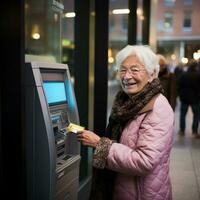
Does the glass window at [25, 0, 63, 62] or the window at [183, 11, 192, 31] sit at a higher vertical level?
the window at [183, 11, 192, 31]

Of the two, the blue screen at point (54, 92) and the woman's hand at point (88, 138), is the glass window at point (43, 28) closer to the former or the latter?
the blue screen at point (54, 92)

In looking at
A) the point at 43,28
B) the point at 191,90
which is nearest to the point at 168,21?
the point at 191,90

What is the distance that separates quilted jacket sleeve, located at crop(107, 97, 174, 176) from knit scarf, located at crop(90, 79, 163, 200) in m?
0.08

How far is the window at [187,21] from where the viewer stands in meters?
13.8

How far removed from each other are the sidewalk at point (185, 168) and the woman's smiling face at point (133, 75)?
9.48 feet

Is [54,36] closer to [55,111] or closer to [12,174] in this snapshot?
[55,111]

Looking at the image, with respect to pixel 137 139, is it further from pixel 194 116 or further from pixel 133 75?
pixel 194 116

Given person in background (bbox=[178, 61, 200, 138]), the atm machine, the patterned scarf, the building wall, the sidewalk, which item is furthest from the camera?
the building wall

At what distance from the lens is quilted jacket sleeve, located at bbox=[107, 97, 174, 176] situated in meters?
1.89

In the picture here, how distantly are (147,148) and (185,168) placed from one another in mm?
4185

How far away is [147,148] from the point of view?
74.0 inches

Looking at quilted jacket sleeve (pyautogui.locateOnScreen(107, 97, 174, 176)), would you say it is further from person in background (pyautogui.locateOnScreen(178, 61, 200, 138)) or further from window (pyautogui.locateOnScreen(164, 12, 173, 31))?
window (pyautogui.locateOnScreen(164, 12, 173, 31))

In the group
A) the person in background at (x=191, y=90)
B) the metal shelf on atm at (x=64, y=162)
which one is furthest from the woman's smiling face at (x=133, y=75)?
the person in background at (x=191, y=90)

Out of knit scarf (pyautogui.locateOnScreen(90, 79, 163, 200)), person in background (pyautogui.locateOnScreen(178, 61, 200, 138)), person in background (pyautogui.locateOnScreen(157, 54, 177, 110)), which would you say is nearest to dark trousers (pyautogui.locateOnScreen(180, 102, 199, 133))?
person in background (pyautogui.locateOnScreen(178, 61, 200, 138))
